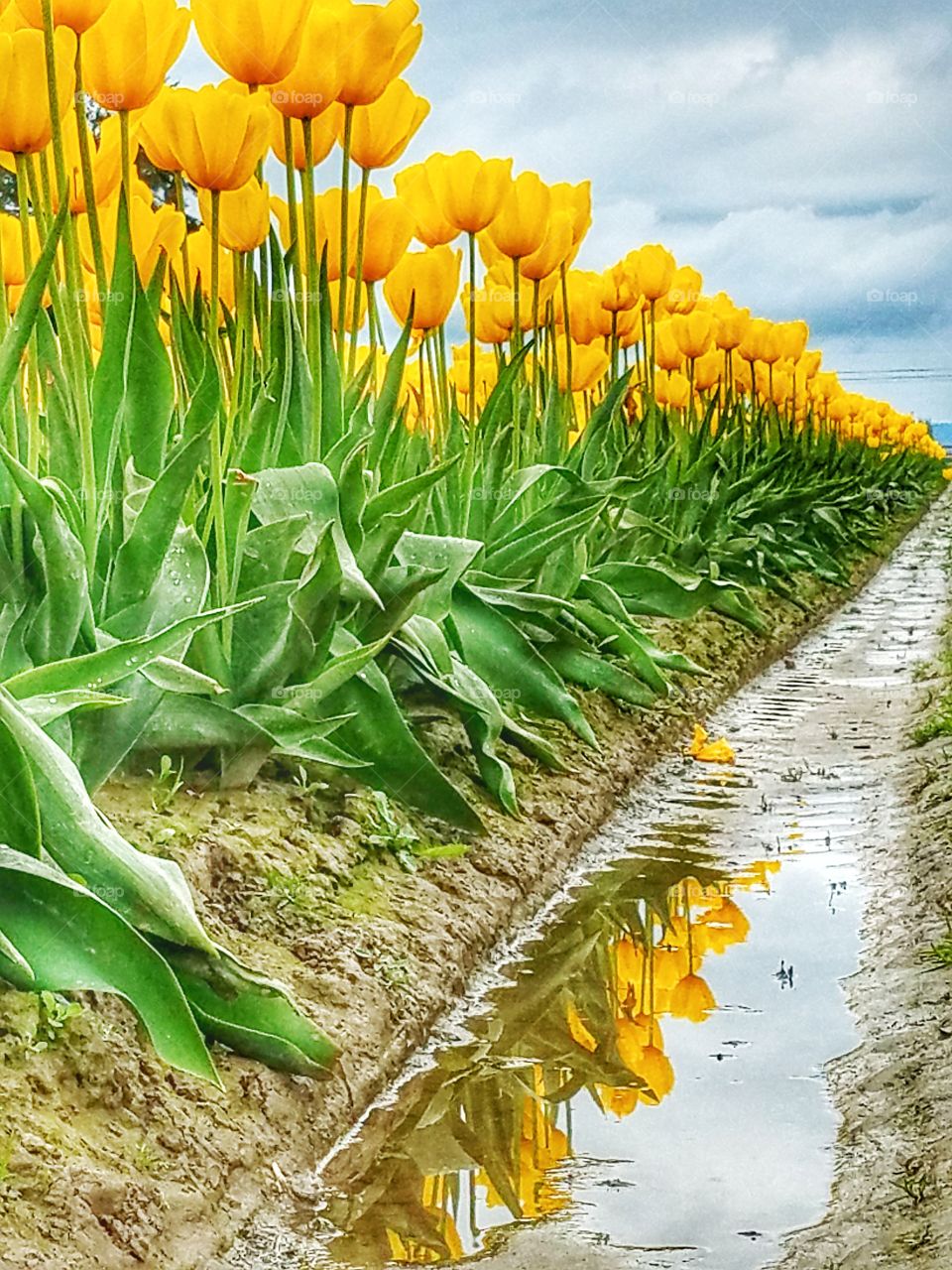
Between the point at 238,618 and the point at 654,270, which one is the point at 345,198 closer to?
the point at 238,618

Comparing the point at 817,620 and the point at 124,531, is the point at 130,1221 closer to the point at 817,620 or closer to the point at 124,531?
the point at 124,531

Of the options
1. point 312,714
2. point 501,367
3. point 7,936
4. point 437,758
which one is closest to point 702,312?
point 501,367

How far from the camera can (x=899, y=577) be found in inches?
476

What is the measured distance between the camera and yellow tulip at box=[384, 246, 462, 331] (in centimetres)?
399

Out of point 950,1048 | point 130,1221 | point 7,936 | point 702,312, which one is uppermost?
point 702,312

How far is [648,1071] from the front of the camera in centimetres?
253

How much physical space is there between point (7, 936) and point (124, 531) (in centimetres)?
111

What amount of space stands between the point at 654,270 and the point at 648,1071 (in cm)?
377

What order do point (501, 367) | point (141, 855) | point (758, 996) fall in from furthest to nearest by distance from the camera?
point (501, 367) < point (758, 996) < point (141, 855)

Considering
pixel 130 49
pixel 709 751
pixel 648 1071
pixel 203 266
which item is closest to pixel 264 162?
pixel 203 266

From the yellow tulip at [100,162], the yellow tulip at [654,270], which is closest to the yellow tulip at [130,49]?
the yellow tulip at [100,162]

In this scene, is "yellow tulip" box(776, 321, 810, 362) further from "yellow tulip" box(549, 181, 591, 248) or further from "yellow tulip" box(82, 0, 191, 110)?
"yellow tulip" box(82, 0, 191, 110)

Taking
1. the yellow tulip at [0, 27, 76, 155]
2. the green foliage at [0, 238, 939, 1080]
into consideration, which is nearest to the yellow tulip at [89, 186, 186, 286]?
the green foliage at [0, 238, 939, 1080]

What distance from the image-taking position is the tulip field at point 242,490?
218 cm
